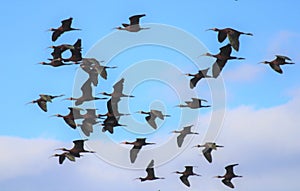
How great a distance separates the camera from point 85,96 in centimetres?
9250

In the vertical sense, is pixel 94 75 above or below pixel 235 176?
above

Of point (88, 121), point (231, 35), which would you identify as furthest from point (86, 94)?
point (231, 35)

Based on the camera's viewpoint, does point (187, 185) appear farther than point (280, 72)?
Yes

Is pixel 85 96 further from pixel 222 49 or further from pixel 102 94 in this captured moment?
pixel 222 49

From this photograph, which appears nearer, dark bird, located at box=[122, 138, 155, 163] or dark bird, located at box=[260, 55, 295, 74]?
dark bird, located at box=[260, 55, 295, 74]

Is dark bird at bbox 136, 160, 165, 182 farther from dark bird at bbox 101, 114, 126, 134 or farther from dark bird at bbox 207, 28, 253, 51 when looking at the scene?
dark bird at bbox 207, 28, 253, 51

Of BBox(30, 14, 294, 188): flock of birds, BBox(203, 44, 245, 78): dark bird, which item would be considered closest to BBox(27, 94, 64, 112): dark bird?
BBox(30, 14, 294, 188): flock of birds

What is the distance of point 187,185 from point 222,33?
13.8 m

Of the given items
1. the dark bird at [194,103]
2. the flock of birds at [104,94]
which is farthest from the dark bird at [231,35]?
the dark bird at [194,103]

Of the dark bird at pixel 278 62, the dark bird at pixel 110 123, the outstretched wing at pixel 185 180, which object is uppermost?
the dark bird at pixel 278 62

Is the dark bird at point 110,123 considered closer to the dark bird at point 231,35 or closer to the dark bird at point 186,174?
the dark bird at point 186,174

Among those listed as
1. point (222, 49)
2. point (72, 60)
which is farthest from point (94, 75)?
point (222, 49)

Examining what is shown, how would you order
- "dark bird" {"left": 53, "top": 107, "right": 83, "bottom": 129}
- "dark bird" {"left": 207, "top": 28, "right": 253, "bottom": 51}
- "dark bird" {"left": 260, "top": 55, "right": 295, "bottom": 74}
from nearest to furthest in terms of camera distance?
"dark bird" {"left": 207, "top": 28, "right": 253, "bottom": 51}
"dark bird" {"left": 260, "top": 55, "right": 295, "bottom": 74}
"dark bird" {"left": 53, "top": 107, "right": 83, "bottom": 129}

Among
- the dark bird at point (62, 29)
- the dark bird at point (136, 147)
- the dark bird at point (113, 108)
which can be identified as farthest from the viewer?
the dark bird at point (136, 147)
